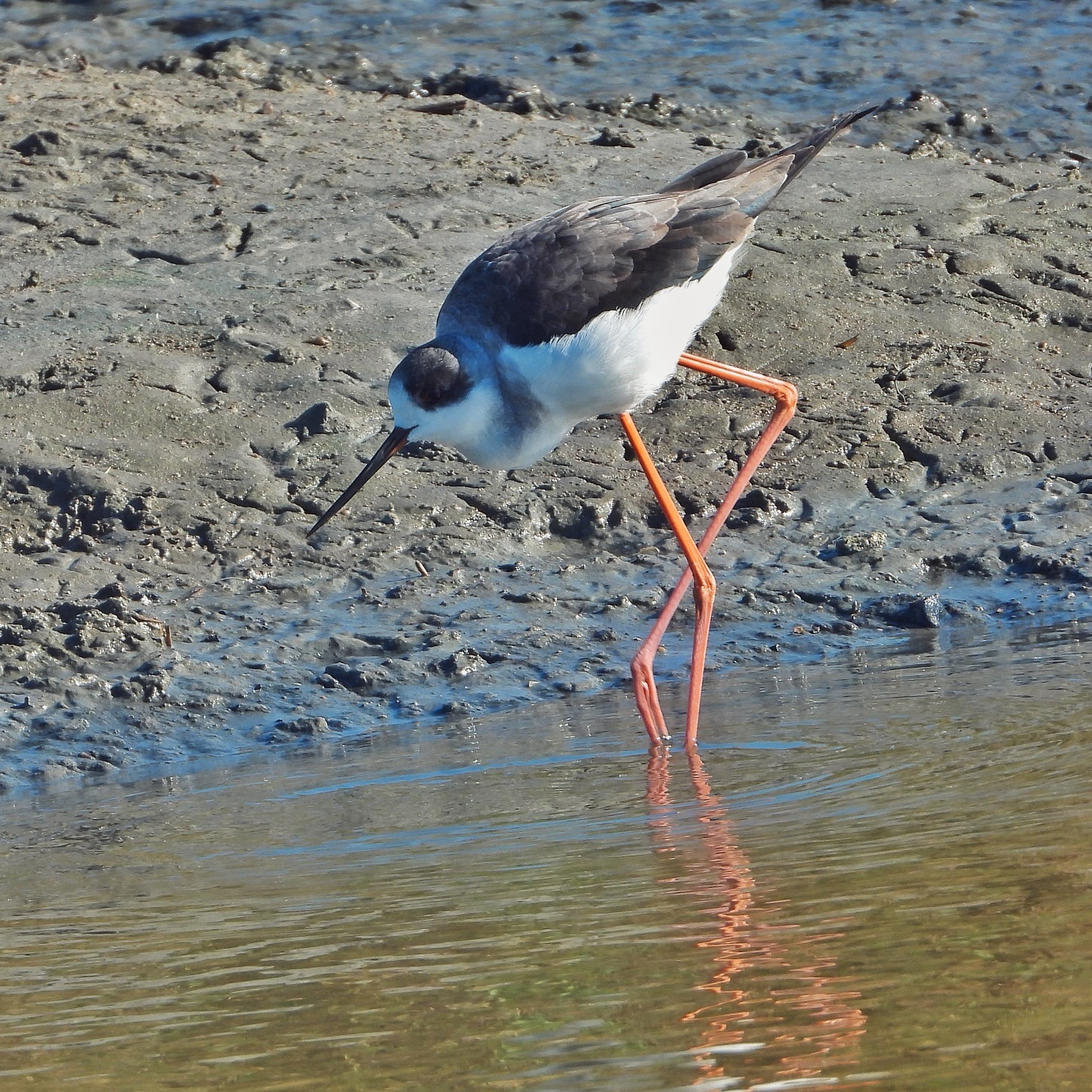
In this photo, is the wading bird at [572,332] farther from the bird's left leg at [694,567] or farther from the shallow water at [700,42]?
the shallow water at [700,42]

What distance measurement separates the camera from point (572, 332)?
507 centimetres

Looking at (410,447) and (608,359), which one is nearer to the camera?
(608,359)

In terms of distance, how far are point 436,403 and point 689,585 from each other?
1.21 meters

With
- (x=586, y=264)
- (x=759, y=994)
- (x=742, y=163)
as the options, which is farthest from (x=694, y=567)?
(x=759, y=994)

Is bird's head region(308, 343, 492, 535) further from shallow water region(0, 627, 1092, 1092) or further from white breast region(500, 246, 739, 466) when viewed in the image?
shallow water region(0, 627, 1092, 1092)

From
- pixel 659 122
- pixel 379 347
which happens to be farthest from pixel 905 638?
pixel 659 122

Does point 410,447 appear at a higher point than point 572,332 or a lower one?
lower

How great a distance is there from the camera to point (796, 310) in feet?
24.4

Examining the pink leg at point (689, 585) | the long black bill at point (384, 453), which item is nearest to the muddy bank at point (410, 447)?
the pink leg at point (689, 585)

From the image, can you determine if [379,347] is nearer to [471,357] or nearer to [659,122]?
[471,357]

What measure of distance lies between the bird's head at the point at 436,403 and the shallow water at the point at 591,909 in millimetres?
868

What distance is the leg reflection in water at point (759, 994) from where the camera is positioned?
2418mm

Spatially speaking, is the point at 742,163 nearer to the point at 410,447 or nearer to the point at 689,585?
the point at 689,585

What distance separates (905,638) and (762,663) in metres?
0.48
